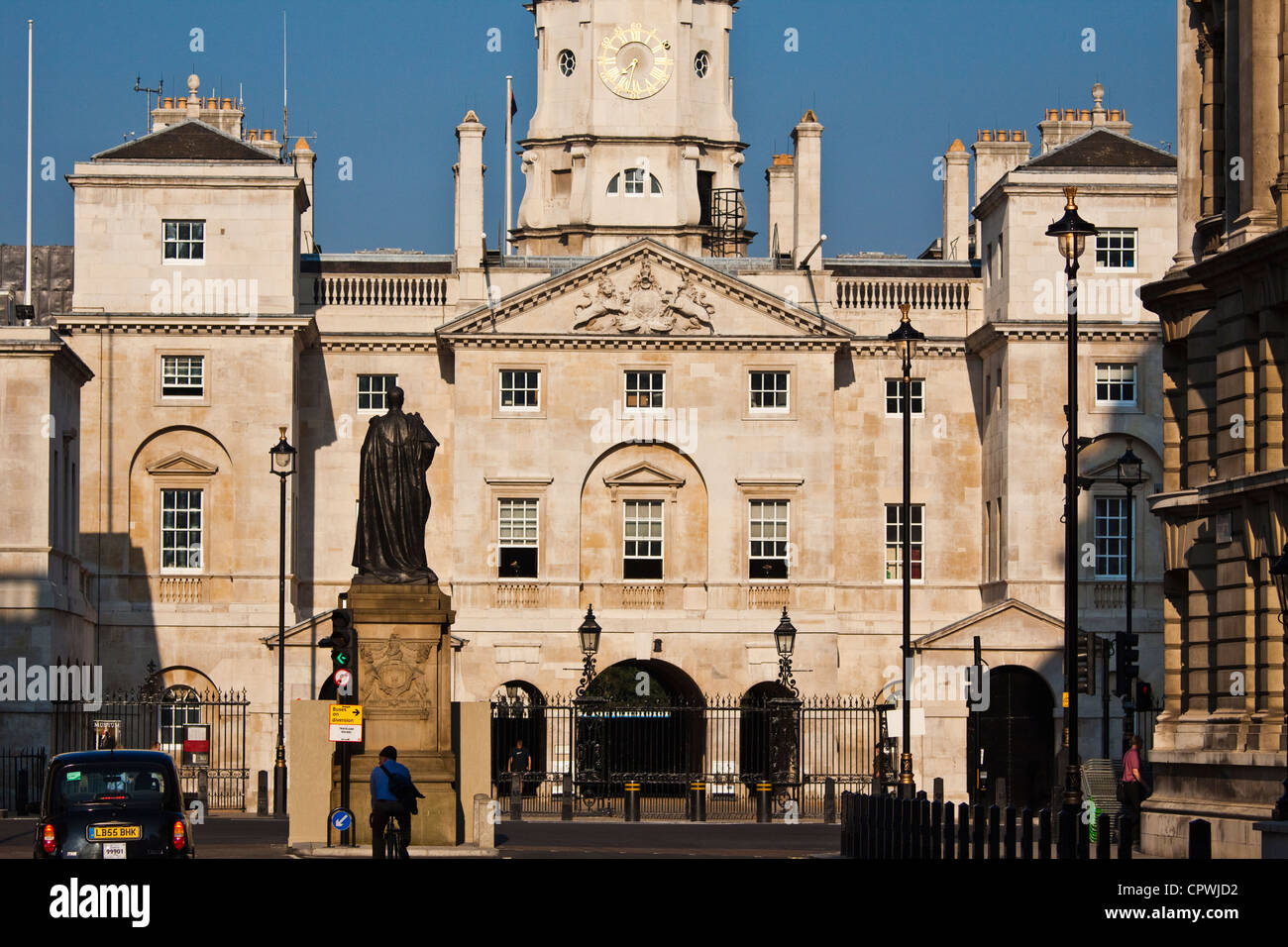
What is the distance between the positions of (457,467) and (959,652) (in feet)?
46.6

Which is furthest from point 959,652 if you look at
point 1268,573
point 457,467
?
point 1268,573

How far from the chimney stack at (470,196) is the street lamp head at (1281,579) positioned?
40332 millimetres

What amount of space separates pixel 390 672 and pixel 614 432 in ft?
117

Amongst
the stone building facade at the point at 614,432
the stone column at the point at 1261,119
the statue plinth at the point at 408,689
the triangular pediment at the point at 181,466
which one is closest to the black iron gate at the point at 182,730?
the stone building facade at the point at 614,432

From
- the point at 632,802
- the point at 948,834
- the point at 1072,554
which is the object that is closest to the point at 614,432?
the point at 632,802

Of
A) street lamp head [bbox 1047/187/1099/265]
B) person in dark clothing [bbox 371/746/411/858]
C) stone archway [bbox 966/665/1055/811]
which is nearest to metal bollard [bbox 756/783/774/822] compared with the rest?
stone archway [bbox 966/665/1055/811]

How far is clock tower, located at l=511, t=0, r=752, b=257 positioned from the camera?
77.2 m

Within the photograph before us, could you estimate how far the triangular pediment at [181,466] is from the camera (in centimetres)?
6681

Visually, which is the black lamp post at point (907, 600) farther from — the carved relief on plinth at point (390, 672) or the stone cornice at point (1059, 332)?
the carved relief on plinth at point (390, 672)

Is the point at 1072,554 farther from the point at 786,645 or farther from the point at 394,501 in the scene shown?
the point at 786,645

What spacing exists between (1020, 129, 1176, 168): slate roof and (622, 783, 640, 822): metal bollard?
2384 centimetres

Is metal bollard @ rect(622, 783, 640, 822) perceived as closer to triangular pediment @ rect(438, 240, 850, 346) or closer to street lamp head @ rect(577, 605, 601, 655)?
street lamp head @ rect(577, 605, 601, 655)
